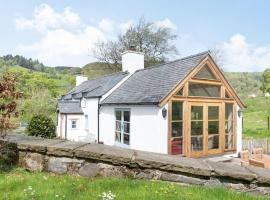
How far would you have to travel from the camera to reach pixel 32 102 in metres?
36.4

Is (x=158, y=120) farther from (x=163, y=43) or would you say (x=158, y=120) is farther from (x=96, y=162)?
(x=163, y=43)

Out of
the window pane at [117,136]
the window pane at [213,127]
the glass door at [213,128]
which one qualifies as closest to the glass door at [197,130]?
the glass door at [213,128]

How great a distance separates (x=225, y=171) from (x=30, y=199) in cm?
343

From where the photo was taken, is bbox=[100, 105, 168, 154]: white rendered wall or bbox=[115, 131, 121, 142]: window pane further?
bbox=[115, 131, 121, 142]: window pane

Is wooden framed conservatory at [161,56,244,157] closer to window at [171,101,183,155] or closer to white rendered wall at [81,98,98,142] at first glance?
window at [171,101,183,155]

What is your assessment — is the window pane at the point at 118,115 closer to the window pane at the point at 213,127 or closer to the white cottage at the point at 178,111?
the white cottage at the point at 178,111

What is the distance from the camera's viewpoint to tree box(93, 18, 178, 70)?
4709cm

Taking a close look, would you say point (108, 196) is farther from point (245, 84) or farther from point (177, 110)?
point (245, 84)

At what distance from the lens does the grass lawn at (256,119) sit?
2815 cm

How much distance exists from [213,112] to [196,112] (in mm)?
1345

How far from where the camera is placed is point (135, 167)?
5.54 metres

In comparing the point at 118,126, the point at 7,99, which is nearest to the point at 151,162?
the point at 7,99

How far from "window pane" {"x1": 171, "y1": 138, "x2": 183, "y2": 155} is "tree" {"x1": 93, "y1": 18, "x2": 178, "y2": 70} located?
32.6 metres

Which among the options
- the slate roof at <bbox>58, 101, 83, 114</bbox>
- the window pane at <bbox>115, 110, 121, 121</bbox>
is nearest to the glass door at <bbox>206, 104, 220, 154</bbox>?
the window pane at <bbox>115, 110, 121, 121</bbox>
